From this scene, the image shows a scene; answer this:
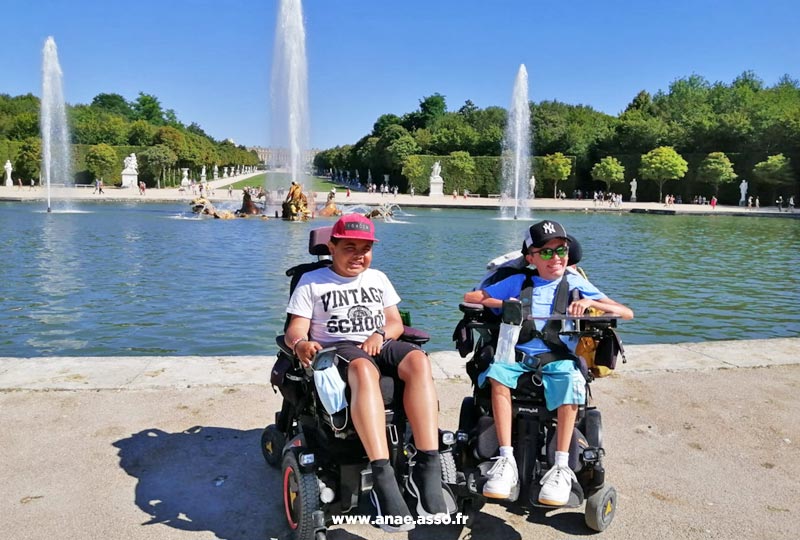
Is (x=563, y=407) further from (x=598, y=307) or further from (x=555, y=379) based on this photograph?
(x=598, y=307)

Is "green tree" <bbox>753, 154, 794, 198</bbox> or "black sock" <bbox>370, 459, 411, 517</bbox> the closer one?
"black sock" <bbox>370, 459, 411, 517</bbox>

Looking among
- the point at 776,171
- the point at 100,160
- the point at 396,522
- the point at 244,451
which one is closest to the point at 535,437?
the point at 396,522

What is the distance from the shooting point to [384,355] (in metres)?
3.37

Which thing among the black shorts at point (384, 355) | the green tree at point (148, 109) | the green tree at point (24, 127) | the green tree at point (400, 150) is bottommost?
the black shorts at point (384, 355)

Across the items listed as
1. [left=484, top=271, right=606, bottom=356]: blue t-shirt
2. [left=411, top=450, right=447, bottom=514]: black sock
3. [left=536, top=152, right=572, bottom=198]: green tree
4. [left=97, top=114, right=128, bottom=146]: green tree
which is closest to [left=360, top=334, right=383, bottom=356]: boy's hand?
[left=411, top=450, right=447, bottom=514]: black sock

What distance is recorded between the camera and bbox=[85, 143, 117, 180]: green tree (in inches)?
2603

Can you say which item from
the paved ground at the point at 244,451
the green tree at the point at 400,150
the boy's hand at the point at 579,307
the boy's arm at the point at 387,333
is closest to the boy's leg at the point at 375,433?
the boy's arm at the point at 387,333

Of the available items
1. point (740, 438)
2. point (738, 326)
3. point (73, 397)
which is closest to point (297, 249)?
point (738, 326)

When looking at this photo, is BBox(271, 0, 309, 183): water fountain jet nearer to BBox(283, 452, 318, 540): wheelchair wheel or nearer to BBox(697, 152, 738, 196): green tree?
BBox(283, 452, 318, 540): wheelchair wheel

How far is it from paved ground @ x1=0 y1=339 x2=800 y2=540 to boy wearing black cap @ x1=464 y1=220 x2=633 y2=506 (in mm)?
308

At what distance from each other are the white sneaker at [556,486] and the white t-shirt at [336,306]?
1.13 m

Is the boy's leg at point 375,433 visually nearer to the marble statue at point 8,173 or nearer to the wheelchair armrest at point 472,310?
the wheelchair armrest at point 472,310

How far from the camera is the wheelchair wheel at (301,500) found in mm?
2975

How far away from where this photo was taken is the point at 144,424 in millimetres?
4480
